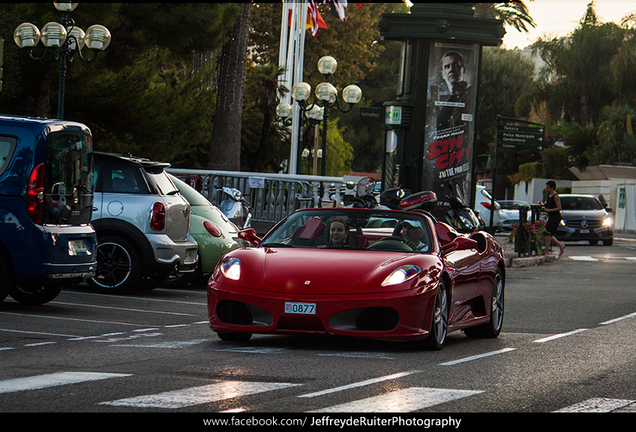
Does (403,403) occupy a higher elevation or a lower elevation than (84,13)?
lower

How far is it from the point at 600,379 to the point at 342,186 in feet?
59.9

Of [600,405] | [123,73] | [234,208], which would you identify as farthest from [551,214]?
[600,405]

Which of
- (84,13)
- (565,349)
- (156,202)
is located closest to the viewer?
(565,349)

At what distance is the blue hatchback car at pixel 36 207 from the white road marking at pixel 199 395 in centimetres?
482

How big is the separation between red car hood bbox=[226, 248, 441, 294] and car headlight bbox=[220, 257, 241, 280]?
0.15 feet

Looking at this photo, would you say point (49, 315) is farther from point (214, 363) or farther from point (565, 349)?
point (565, 349)

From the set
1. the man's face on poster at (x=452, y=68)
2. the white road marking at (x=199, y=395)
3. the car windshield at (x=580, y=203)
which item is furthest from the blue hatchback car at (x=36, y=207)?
the car windshield at (x=580, y=203)

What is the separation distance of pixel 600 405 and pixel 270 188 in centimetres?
1978

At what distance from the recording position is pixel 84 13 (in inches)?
953

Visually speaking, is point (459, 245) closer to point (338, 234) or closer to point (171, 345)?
point (338, 234)

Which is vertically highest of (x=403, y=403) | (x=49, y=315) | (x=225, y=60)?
(x=225, y=60)

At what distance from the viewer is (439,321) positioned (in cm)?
921

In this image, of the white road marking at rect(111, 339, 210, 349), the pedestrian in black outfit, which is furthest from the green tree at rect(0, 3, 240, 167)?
the white road marking at rect(111, 339, 210, 349)
